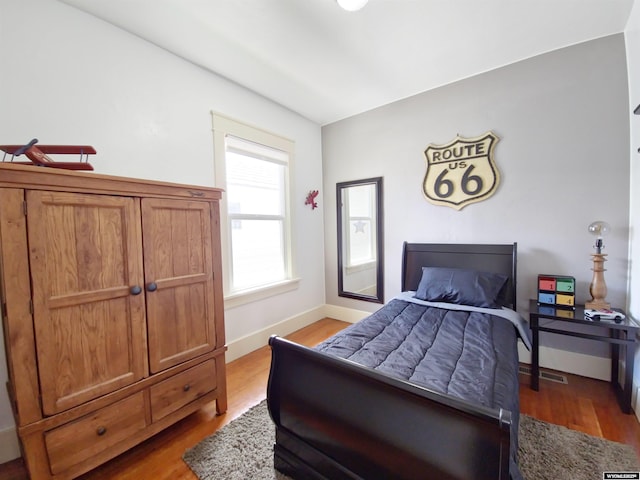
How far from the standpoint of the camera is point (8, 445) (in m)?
1.49

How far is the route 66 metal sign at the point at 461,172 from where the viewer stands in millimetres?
2508

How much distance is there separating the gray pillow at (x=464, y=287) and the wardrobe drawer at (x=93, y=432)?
222 centimetres

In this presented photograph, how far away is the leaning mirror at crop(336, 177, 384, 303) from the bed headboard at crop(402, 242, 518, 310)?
0.42 meters

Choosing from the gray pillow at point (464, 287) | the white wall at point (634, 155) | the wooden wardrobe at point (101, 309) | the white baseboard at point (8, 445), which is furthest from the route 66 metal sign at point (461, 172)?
the white baseboard at point (8, 445)

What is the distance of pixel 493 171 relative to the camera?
2484 millimetres

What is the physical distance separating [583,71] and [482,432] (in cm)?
282

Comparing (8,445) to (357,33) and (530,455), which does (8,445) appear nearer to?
(530,455)

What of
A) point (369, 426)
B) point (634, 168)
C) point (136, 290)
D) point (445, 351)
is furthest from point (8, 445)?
point (634, 168)

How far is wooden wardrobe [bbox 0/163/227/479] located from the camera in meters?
1.13

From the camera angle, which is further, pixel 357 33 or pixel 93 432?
pixel 357 33

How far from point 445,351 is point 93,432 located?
6.18 feet

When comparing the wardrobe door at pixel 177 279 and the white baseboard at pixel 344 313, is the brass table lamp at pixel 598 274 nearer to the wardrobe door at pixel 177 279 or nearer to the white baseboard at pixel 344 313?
the white baseboard at pixel 344 313

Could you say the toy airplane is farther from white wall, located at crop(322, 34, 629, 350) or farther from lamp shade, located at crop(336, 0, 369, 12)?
white wall, located at crop(322, 34, 629, 350)

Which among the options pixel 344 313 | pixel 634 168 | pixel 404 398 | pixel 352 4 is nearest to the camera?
pixel 404 398
